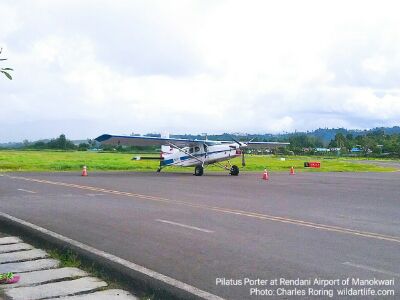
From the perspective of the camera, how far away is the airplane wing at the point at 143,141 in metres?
29.9

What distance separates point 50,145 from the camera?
476 ft

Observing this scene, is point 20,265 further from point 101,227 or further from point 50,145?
point 50,145

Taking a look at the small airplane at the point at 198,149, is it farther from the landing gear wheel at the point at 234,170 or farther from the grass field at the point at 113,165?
the grass field at the point at 113,165

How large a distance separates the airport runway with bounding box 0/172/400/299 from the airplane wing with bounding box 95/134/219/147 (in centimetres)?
1304

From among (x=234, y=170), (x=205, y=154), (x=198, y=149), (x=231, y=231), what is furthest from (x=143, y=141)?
(x=231, y=231)

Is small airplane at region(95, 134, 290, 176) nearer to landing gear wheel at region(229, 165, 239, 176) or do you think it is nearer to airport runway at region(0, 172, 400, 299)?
landing gear wheel at region(229, 165, 239, 176)

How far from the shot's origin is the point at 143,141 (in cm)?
3244

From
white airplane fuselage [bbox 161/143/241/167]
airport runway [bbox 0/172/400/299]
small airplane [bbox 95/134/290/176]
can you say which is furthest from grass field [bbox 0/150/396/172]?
airport runway [bbox 0/172/400/299]

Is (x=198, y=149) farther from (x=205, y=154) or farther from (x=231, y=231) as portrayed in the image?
(x=231, y=231)

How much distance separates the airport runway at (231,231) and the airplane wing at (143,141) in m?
13.0

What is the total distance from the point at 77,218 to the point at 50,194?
6.33 metres

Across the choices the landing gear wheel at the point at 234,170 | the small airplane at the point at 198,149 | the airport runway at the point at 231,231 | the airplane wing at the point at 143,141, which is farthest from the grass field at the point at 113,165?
the airport runway at the point at 231,231

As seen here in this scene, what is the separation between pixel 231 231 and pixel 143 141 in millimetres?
23429

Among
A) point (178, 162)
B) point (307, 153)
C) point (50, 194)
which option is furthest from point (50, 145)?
point (50, 194)
